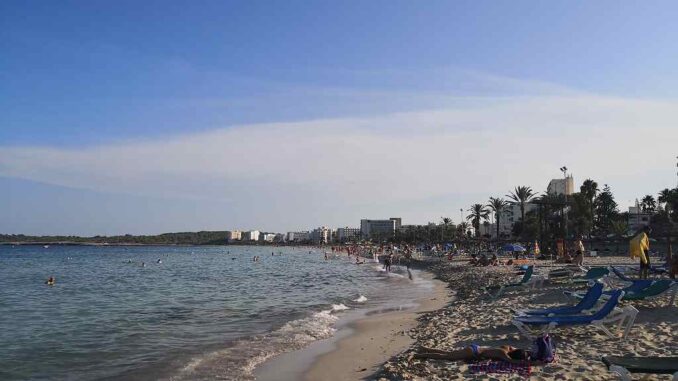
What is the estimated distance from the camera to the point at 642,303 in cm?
1179

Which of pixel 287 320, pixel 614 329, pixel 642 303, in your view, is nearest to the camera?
pixel 614 329

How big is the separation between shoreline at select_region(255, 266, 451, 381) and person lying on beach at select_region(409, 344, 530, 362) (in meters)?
0.98

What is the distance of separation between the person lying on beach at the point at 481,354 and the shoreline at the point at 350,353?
0.98 metres

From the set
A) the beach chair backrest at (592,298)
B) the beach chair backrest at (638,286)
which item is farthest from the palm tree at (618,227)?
the beach chair backrest at (592,298)

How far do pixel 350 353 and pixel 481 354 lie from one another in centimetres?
357

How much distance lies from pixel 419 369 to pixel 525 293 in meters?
9.62

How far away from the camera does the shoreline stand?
9.24 metres

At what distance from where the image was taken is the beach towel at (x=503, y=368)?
288 inches

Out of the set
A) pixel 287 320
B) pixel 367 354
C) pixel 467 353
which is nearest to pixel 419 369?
pixel 467 353

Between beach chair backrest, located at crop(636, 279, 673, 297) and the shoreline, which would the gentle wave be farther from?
beach chair backrest, located at crop(636, 279, 673, 297)

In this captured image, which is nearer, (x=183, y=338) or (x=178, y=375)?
(x=178, y=375)

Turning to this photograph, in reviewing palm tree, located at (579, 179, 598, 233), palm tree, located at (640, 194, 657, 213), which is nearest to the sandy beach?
palm tree, located at (579, 179, 598, 233)

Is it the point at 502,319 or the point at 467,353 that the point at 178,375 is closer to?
the point at 467,353

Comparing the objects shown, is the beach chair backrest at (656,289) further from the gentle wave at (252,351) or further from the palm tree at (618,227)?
the palm tree at (618,227)
